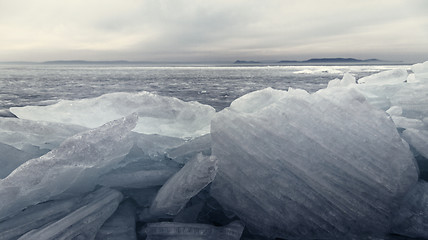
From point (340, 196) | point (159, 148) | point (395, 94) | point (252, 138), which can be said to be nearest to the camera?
point (340, 196)

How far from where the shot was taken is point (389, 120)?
3258mm

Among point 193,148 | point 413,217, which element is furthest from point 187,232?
point 413,217

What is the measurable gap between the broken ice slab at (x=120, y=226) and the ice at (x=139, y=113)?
153 cm

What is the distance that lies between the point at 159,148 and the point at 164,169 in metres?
0.37

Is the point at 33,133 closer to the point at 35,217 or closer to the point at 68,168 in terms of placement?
the point at 68,168

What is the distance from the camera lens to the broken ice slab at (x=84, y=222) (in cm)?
244

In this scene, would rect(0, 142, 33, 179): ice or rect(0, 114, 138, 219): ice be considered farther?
rect(0, 142, 33, 179): ice

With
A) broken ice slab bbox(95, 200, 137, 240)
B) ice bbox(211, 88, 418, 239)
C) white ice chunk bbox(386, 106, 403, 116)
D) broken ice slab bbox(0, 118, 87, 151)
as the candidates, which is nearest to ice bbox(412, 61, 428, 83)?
white ice chunk bbox(386, 106, 403, 116)

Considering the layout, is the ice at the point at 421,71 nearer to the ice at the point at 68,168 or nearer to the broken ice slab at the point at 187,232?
the broken ice slab at the point at 187,232

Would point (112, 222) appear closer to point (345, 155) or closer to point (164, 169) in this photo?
point (164, 169)

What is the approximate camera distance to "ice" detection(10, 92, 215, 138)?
4.47m

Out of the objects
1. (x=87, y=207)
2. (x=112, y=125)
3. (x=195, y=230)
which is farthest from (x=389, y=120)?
(x=87, y=207)

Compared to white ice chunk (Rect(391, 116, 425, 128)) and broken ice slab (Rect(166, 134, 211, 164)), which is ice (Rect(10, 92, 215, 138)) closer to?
broken ice slab (Rect(166, 134, 211, 164))

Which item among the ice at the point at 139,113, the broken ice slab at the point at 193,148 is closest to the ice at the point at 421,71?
the ice at the point at 139,113
